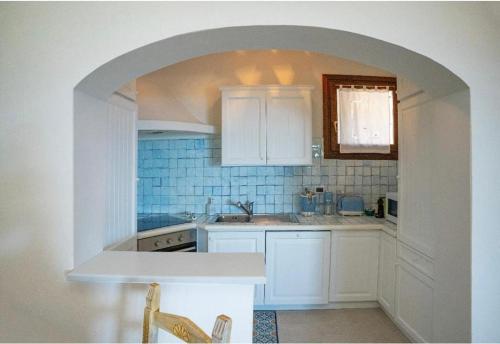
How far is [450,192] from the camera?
4.60ft

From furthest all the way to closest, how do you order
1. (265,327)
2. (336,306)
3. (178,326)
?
(336,306) → (265,327) → (178,326)

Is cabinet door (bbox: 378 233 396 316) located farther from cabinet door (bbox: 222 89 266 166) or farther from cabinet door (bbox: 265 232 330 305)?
cabinet door (bbox: 222 89 266 166)

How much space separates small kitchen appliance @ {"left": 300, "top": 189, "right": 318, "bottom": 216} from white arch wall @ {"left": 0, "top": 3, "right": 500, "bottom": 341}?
5.62ft

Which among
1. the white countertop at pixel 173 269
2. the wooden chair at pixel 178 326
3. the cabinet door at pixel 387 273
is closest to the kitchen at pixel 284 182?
the cabinet door at pixel 387 273

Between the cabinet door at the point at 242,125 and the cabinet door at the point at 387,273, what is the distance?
133cm

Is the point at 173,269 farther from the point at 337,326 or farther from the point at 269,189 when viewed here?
the point at 269,189

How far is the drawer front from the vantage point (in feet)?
5.47

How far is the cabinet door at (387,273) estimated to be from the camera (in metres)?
2.23

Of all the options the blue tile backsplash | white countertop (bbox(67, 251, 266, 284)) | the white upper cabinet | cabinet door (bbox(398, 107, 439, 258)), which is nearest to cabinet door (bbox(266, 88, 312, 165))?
→ the white upper cabinet

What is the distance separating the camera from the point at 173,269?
3.94 feet

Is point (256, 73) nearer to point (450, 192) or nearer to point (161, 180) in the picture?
point (161, 180)

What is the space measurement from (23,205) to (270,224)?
1785mm

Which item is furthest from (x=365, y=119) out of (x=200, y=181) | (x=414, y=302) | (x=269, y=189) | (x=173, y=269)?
(x=173, y=269)

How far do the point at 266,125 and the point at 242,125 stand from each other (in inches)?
9.4
